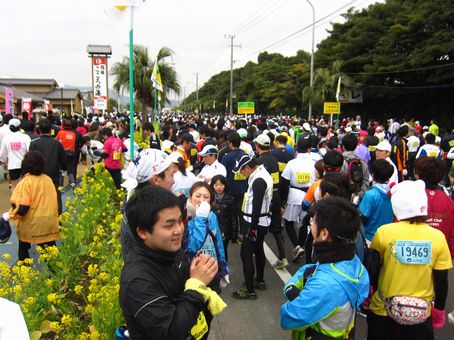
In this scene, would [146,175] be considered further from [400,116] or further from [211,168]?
[400,116]

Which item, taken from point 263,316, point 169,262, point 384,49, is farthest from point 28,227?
point 384,49

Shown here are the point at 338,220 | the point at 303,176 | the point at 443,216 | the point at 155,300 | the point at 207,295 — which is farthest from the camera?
the point at 303,176

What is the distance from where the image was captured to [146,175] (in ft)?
9.48

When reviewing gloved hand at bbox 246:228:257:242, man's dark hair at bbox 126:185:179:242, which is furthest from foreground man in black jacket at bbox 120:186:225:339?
gloved hand at bbox 246:228:257:242

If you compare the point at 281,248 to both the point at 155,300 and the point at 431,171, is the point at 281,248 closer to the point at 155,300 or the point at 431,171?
the point at 431,171

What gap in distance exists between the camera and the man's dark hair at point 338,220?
7.30ft

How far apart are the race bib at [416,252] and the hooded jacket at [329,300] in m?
0.55

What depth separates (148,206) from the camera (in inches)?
71.2

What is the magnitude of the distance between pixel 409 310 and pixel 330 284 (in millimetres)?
875

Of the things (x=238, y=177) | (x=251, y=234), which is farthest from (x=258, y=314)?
(x=238, y=177)

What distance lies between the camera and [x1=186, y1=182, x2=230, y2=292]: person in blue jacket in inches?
107

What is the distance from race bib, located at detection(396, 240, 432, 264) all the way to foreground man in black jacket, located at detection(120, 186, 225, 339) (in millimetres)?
1501

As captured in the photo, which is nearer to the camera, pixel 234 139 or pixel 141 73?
pixel 234 139

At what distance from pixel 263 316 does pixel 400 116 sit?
104ft
